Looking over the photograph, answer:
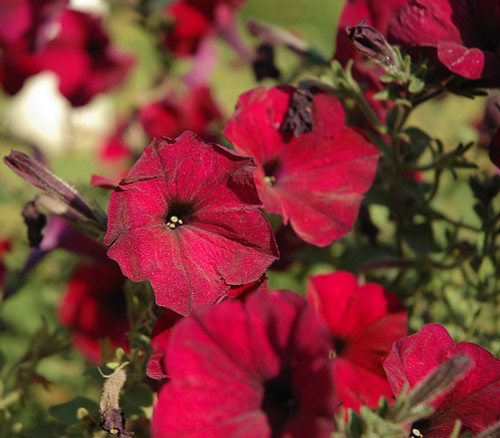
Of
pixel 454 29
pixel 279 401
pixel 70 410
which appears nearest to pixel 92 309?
pixel 70 410

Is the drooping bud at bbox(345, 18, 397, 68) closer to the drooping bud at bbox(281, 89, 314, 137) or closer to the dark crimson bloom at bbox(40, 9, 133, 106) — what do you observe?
the drooping bud at bbox(281, 89, 314, 137)

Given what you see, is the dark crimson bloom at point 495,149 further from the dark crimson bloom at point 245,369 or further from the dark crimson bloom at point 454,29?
the dark crimson bloom at point 245,369

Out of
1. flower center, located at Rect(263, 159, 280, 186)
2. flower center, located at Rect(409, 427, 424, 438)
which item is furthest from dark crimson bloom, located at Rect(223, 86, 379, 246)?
flower center, located at Rect(409, 427, 424, 438)

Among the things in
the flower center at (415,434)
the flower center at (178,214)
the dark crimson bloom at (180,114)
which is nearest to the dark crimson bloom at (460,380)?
the flower center at (415,434)

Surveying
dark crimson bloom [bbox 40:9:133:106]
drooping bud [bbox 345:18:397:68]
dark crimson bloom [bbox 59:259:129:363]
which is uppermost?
drooping bud [bbox 345:18:397:68]

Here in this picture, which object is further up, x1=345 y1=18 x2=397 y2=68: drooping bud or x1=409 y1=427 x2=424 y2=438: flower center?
x1=345 y1=18 x2=397 y2=68: drooping bud

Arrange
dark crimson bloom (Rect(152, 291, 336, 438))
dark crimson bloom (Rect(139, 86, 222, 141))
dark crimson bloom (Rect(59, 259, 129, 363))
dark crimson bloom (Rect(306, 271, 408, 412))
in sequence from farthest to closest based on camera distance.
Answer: dark crimson bloom (Rect(139, 86, 222, 141)) < dark crimson bloom (Rect(59, 259, 129, 363)) < dark crimson bloom (Rect(306, 271, 408, 412)) < dark crimson bloom (Rect(152, 291, 336, 438))

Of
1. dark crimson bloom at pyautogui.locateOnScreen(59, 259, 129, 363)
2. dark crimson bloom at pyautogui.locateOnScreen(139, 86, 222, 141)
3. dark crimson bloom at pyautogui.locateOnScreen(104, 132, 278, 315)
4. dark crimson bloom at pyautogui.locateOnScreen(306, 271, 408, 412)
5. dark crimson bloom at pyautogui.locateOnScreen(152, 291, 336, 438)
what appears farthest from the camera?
dark crimson bloom at pyautogui.locateOnScreen(139, 86, 222, 141)
